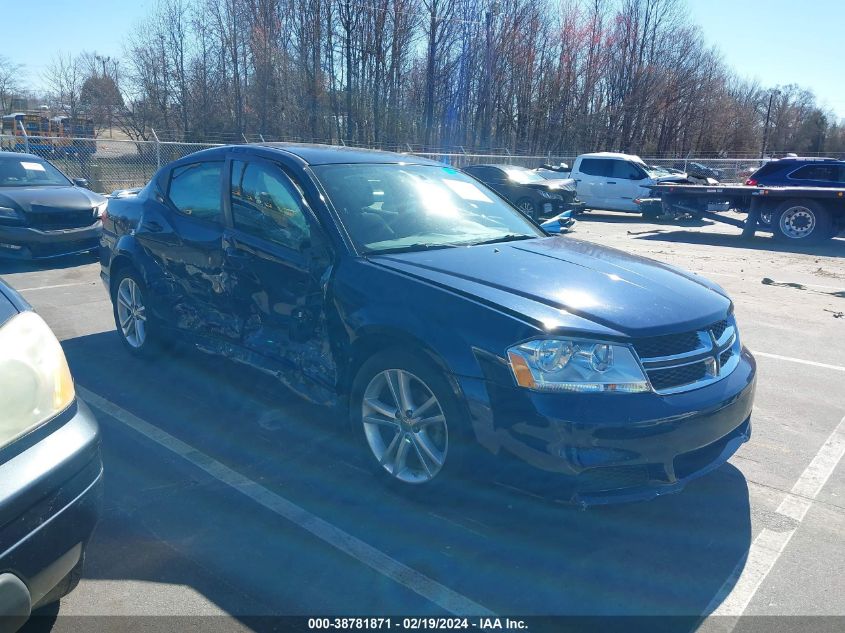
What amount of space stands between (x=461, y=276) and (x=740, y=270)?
9.42 metres

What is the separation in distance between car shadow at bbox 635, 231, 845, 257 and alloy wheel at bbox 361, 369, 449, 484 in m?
12.9

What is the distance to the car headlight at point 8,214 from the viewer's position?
32.4ft

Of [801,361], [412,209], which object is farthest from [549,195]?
[412,209]

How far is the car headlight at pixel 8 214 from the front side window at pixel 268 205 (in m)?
6.79

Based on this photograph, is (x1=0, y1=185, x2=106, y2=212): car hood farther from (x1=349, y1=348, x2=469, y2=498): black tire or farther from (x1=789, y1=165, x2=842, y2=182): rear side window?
(x1=789, y1=165, x2=842, y2=182): rear side window

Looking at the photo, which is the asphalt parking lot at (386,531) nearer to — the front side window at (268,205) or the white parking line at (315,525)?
the white parking line at (315,525)

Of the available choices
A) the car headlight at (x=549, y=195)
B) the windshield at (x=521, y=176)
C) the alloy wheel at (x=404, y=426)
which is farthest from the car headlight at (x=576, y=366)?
the windshield at (x=521, y=176)

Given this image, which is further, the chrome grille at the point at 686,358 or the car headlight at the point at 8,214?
the car headlight at the point at 8,214

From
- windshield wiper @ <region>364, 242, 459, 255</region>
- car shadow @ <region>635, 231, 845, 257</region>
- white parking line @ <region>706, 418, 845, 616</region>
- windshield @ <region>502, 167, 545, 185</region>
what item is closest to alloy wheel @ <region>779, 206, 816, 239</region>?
car shadow @ <region>635, 231, 845, 257</region>

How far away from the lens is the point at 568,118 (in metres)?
42.5

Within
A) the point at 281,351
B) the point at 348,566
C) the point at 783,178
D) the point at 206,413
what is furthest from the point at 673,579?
the point at 783,178

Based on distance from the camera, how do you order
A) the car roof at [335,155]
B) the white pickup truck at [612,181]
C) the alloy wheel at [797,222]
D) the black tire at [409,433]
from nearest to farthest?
the black tire at [409,433]
the car roof at [335,155]
the alloy wheel at [797,222]
the white pickup truck at [612,181]

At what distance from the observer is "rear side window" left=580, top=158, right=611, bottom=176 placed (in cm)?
2125

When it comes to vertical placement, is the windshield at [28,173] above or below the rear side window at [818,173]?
below
